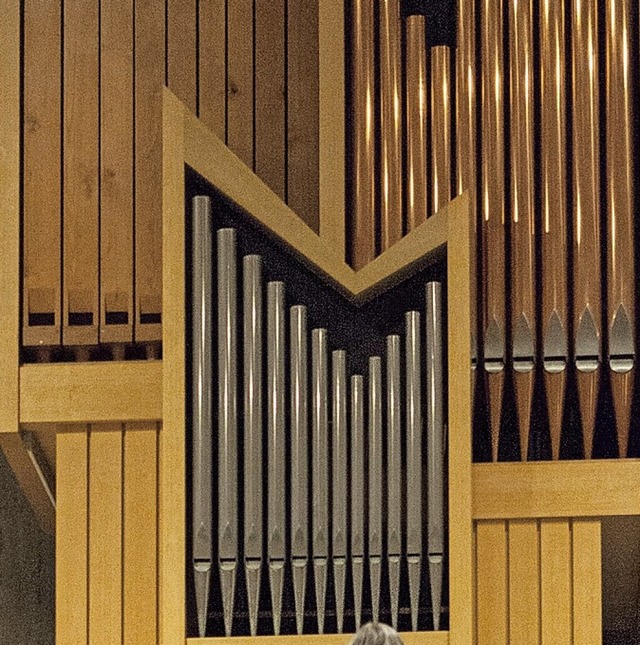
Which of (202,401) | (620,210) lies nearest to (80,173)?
(202,401)

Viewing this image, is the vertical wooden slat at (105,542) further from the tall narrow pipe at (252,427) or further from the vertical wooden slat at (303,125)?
the vertical wooden slat at (303,125)

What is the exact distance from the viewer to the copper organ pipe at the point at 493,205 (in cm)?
548

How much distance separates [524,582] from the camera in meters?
5.45

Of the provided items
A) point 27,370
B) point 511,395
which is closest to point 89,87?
point 27,370

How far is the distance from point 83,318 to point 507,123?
157cm

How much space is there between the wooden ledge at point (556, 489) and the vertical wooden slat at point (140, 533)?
41.9 inches

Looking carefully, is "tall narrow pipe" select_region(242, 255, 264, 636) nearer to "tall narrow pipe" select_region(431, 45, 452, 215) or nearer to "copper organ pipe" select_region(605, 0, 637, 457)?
"tall narrow pipe" select_region(431, 45, 452, 215)

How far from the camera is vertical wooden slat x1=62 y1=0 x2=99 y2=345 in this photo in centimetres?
567

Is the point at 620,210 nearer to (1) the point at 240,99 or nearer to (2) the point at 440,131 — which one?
(2) the point at 440,131

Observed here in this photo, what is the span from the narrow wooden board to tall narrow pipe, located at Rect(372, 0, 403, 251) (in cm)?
123

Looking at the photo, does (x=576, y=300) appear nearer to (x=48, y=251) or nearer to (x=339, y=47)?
(x=339, y=47)

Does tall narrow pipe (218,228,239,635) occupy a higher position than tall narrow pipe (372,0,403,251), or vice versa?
tall narrow pipe (372,0,403,251)

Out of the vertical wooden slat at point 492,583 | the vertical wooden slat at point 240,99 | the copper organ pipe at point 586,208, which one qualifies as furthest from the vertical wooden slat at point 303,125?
the vertical wooden slat at point 492,583

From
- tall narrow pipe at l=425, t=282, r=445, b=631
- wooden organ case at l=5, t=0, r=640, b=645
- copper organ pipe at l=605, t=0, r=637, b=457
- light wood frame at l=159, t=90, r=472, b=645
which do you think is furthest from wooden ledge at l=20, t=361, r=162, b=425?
copper organ pipe at l=605, t=0, r=637, b=457
